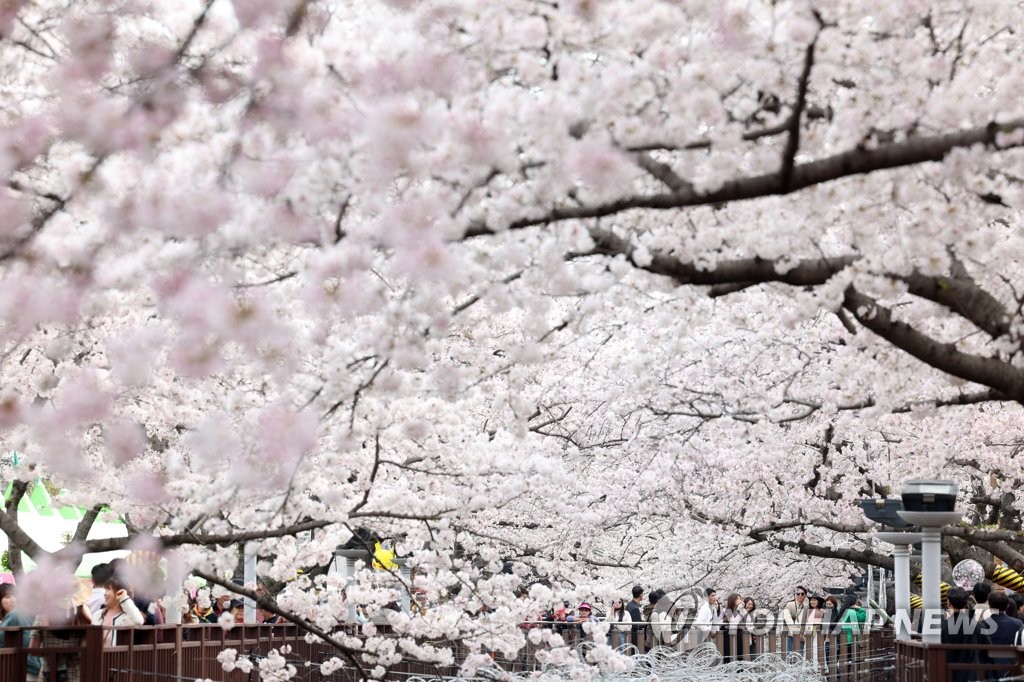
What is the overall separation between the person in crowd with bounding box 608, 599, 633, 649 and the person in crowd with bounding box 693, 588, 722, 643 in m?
0.99

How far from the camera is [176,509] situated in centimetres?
1056

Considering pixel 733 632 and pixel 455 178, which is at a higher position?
pixel 455 178

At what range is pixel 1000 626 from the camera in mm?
11641

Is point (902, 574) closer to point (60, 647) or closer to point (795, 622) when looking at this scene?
point (795, 622)

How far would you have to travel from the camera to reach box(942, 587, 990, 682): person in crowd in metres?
11.7

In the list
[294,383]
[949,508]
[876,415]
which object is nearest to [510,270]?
[294,383]

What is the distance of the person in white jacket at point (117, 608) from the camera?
12.7m

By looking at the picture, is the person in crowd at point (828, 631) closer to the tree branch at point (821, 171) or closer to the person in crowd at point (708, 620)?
the person in crowd at point (708, 620)

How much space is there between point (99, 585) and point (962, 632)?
7.81 metres

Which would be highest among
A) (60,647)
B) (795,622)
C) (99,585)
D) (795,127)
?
(795,127)

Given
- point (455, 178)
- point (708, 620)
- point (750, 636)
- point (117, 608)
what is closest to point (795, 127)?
point (455, 178)

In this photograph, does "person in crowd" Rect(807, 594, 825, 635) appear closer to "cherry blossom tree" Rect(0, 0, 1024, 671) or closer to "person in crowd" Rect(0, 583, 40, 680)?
"person in crowd" Rect(0, 583, 40, 680)

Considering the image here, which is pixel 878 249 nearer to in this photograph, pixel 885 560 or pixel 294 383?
pixel 294 383

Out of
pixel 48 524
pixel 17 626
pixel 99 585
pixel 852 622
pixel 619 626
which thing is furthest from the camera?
pixel 48 524
